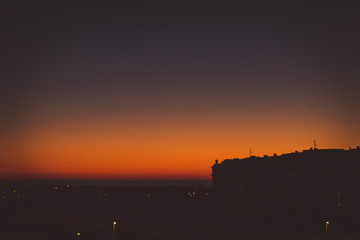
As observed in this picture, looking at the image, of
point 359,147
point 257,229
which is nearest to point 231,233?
point 257,229

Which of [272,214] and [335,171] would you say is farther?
[272,214]

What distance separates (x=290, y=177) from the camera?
154 feet

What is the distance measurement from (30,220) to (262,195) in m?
32.0

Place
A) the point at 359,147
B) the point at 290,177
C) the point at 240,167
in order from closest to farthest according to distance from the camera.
→ 1. the point at 359,147
2. the point at 290,177
3. the point at 240,167

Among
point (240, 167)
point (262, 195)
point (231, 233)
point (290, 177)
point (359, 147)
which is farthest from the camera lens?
point (240, 167)

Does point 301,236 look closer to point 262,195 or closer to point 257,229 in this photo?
point 257,229

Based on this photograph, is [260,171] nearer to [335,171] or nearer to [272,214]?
[272,214]

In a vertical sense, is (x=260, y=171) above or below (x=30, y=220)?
above

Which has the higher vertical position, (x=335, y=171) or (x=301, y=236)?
(x=335, y=171)

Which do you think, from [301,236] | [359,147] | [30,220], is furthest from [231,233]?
[30,220]

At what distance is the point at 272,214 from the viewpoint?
48.1m

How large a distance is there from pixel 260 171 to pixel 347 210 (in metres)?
13.4

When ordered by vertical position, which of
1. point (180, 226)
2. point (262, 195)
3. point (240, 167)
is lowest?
point (180, 226)

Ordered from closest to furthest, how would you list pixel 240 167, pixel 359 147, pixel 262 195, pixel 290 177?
pixel 359 147 → pixel 290 177 → pixel 262 195 → pixel 240 167
